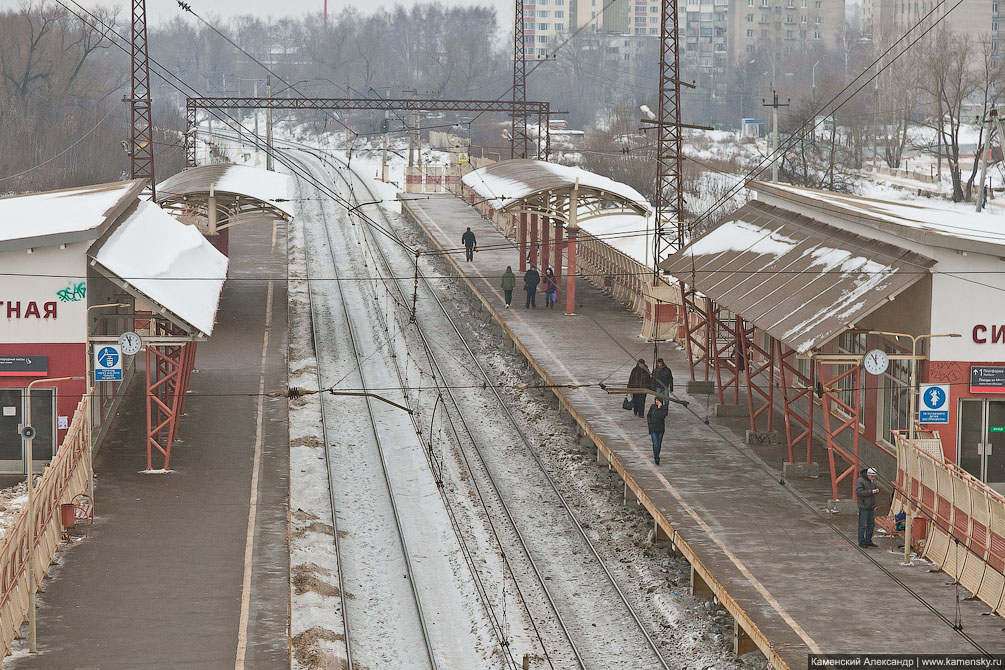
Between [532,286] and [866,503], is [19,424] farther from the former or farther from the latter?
[532,286]

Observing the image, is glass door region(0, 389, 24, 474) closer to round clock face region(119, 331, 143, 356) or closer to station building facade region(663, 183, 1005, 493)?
round clock face region(119, 331, 143, 356)

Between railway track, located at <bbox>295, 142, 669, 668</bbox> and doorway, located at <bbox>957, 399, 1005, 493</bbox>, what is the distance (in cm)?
560

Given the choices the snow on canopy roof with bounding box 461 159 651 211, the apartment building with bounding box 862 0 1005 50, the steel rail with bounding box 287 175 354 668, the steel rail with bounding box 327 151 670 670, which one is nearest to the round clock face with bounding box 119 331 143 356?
the steel rail with bounding box 287 175 354 668

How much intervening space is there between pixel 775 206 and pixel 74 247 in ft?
45.8

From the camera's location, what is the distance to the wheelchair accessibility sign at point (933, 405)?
58.4 feet

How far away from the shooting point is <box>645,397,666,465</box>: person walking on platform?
68.9ft

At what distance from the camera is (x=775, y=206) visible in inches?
1077

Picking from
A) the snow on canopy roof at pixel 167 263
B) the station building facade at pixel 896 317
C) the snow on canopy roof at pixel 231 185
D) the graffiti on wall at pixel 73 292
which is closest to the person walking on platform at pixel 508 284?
the snow on canopy roof at pixel 231 185

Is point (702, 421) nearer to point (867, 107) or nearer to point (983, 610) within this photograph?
point (983, 610)

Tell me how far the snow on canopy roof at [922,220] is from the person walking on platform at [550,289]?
8429mm

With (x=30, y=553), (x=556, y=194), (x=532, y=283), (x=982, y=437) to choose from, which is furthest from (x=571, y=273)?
(x=30, y=553)

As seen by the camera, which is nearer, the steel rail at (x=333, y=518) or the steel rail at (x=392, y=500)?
the steel rail at (x=333, y=518)

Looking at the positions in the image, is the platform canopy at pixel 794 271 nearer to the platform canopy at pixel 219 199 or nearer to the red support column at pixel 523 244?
the red support column at pixel 523 244

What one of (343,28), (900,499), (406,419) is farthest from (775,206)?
(343,28)
